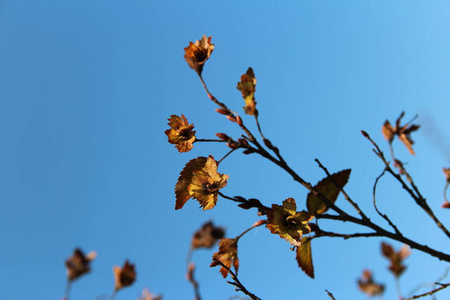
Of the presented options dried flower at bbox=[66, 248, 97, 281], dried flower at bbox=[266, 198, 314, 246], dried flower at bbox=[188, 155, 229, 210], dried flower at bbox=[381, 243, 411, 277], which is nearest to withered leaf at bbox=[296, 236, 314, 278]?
dried flower at bbox=[266, 198, 314, 246]

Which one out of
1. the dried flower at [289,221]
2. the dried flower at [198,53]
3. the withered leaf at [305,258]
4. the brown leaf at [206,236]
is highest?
the brown leaf at [206,236]

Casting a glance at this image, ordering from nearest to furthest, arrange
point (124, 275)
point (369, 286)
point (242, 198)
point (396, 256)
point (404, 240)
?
point (404, 240) → point (242, 198) → point (396, 256) → point (124, 275) → point (369, 286)

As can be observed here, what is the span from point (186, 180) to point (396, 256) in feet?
7.90

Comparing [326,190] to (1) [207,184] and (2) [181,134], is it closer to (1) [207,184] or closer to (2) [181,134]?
(1) [207,184]

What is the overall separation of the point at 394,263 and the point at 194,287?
6.03 feet

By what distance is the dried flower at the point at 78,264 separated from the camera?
3.82 meters

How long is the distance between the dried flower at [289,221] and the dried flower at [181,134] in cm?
44

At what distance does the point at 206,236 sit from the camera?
399 cm

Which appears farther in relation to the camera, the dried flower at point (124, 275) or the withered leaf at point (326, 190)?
the dried flower at point (124, 275)

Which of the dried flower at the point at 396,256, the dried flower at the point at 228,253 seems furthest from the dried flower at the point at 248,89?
the dried flower at the point at 396,256

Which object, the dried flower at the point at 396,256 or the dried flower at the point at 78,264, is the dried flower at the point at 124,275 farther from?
the dried flower at the point at 396,256

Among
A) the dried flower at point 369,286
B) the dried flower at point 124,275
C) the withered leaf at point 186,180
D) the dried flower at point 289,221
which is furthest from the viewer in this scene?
the dried flower at point 369,286

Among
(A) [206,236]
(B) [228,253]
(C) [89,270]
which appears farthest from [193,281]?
(B) [228,253]

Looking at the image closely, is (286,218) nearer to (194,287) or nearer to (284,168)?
(284,168)
